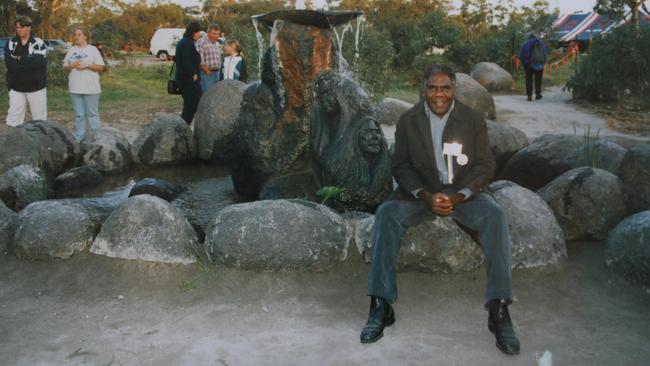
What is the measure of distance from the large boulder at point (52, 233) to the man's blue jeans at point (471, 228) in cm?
215

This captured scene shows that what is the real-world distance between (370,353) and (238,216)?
146 centimetres

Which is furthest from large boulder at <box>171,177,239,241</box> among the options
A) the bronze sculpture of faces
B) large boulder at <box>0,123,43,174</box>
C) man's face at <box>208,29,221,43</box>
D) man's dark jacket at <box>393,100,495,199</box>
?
man's face at <box>208,29,221,43</box>

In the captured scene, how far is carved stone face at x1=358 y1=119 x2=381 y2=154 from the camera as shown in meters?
5.01

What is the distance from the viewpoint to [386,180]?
519cm

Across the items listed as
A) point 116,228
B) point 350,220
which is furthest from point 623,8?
point 116,228

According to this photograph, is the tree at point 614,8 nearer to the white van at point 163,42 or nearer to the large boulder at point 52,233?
the large boulder at point 52,233

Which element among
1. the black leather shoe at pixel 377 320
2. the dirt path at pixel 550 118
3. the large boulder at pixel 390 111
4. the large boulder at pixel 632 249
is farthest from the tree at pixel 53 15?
the large boulder at pixel 632 249

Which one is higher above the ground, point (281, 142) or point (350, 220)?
point (281, 142)

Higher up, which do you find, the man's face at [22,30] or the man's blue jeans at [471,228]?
the man's face at [22,30]

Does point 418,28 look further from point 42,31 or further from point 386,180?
point 42,31

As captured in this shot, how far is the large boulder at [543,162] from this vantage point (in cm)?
574

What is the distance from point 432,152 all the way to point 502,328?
1168 millimetres

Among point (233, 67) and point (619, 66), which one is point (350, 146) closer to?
point (233, 67)

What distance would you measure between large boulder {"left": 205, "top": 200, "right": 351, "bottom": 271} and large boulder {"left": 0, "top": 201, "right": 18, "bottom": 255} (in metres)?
1.48
